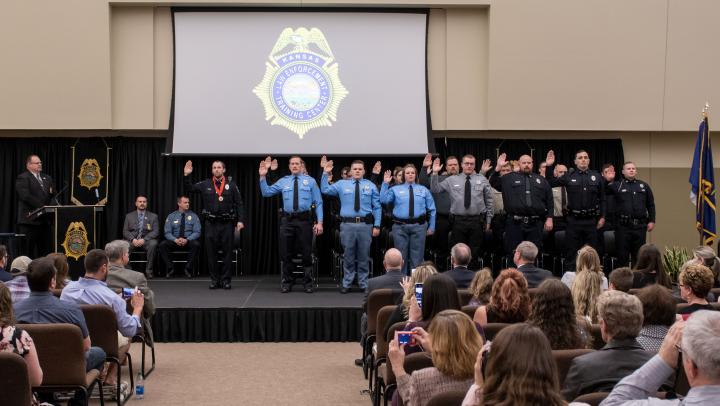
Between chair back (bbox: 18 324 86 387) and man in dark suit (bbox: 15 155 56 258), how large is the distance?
21.9 ft

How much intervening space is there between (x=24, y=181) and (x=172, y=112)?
211 centimetres

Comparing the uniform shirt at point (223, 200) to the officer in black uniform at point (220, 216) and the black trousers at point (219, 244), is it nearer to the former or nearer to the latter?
the officer in black uniform at point (220, 216)

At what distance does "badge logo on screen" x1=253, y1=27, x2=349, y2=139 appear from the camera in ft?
36.9

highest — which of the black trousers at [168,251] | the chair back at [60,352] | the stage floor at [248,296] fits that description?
the chair back at [60,352]

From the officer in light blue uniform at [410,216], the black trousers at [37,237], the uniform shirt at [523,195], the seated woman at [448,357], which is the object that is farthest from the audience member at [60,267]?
the uniform shirt at [523,195]

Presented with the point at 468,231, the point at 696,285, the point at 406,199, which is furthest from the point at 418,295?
the point at 468,231

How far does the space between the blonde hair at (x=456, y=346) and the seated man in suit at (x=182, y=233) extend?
8439 millimetres

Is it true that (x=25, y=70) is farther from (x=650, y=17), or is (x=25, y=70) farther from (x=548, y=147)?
(x=650, y=17)

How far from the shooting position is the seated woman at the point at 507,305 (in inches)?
181

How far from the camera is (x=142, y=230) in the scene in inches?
442

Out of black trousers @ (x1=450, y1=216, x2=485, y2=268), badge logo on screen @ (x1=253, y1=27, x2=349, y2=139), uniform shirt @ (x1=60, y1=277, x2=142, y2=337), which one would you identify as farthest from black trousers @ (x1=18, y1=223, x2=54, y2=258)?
uniform shirt @ (x1=60, y1=277, x2=142, y2=337)

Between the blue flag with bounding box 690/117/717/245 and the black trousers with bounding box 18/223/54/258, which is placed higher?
the blue flag with bounding box 690/117/717/245

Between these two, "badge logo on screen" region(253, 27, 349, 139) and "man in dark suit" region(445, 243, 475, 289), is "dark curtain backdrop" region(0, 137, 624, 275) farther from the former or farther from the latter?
"man in dark suit" region(445, 243, 475, 289)

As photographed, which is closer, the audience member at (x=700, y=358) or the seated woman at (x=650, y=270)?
the audience member at (x=700, y=358)
